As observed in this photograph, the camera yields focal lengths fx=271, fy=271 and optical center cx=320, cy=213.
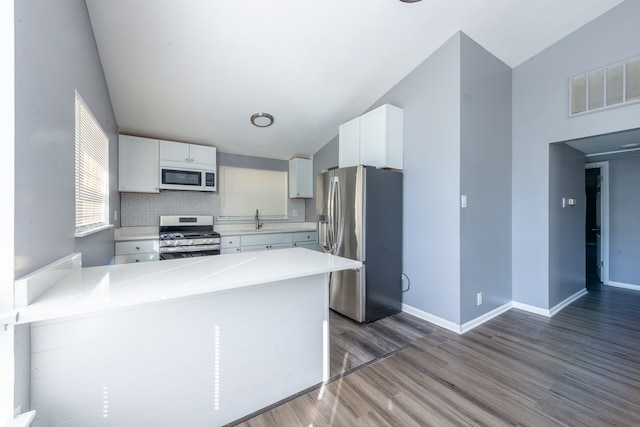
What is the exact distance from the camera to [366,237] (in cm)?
284

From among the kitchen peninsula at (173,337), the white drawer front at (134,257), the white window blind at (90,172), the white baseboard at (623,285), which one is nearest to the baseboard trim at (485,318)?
the kitchen peninsula at (173,337)

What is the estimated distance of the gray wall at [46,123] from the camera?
3.43 ft

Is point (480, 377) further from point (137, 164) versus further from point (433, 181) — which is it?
point (137, 164)

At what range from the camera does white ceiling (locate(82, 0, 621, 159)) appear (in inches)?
87.4

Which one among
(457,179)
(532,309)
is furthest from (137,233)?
(532,309)

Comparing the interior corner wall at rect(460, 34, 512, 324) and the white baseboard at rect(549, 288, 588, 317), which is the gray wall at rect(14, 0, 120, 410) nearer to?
the interior corner wall at rect(460, 34, 512, 324)

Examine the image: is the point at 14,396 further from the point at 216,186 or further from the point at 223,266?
the point at 216,186

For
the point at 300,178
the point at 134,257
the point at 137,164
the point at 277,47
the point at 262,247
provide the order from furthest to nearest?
the point at 300,178, the point at 262,247, the point at 137,164, the point at 134,257, the point at 277,47

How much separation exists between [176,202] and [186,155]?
0.72m

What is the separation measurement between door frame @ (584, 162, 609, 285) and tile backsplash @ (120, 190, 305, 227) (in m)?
6.09

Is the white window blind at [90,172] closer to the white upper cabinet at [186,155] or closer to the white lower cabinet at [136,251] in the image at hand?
the white lower cabinet at [136,251]

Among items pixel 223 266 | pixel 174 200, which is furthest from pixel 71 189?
pixel 174 200

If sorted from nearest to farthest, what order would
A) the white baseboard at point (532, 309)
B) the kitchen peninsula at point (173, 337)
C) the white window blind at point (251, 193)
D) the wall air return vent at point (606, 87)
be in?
the kitchen peninsula at point (173, 337)
the wall air return vent at point (606, 87)
the white baseboard at point (532, 309)
the white window blind at point (251, 193)

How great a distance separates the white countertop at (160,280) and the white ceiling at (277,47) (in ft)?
6.35
